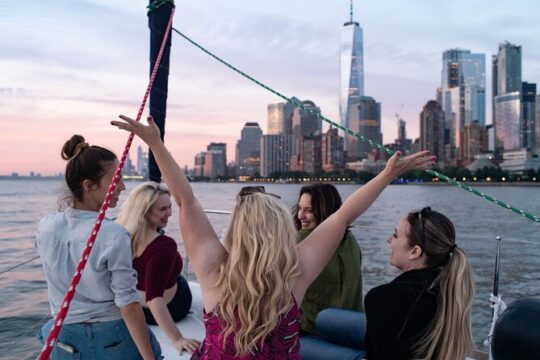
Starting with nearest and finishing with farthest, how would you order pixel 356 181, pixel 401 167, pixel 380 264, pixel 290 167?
pixel 401 167 → pixel 380 264 → pixel 356 181 → pixel 290 167

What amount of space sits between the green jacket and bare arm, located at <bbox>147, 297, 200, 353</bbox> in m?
0.66

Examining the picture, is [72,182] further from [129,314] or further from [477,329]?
[477,329]

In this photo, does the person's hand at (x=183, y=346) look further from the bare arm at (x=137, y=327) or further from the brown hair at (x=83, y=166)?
the brown hair at (x=83, y=166)

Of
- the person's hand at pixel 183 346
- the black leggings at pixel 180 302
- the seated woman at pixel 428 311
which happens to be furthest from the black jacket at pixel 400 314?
the black leggings at pixel 180 302

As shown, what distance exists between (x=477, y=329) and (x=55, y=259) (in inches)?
348

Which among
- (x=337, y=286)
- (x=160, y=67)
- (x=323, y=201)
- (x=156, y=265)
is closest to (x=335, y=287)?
(x=337, y=286)

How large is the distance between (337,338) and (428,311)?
0.74 m

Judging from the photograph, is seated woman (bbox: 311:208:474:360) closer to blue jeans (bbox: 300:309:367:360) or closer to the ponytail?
the ponytail

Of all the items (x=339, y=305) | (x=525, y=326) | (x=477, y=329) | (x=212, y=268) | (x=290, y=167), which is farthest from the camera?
(x=290, y=167)

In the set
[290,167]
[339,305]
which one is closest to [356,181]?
[290,167]

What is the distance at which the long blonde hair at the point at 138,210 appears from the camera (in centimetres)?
307

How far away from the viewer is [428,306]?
2.01m

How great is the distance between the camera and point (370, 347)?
2.09 m

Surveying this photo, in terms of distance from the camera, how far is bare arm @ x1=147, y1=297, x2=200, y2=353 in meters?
2.82
